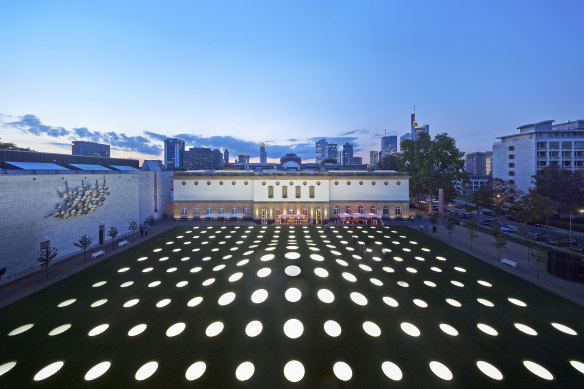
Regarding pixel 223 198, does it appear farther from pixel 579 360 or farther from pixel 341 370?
pixel 579 360

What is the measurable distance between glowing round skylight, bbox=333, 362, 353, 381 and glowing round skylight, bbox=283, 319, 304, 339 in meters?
2.63

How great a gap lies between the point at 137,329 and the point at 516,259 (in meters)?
41.6

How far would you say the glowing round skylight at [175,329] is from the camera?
13.4 m

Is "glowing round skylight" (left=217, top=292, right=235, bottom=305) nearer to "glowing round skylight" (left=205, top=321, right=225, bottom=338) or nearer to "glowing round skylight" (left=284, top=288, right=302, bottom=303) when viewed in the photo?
"glowing round skylight" (left=205, top=321, right=225, bottom=338)

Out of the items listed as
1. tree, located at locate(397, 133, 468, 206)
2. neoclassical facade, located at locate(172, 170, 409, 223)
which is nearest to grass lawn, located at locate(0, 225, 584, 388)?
neoclassical facade, located at locate(172, 170, 409, 223)

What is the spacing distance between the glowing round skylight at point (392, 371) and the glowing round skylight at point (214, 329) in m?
9.36

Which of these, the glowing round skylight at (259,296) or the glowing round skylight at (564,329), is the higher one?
the glowing round skylight at (259,296)

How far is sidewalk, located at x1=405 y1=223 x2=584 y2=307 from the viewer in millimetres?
20625

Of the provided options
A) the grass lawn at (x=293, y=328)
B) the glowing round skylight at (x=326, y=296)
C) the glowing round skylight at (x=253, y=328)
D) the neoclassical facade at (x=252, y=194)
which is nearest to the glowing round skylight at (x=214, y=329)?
the grass lawn at (x=293, y=328)

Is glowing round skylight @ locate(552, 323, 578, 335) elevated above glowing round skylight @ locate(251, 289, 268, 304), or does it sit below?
below

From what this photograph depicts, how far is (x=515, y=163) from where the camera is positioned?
253 feet

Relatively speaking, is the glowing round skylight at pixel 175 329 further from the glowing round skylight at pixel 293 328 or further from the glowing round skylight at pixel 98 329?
the glowing round skylight at pixel 293 328

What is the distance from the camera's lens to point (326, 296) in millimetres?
15781

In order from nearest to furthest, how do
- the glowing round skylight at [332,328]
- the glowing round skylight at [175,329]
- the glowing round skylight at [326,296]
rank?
1. the glowing round skylight at [332,328]
2. the glowing round skylight at [175,329]
3. the glowing round skylight at [326,296]
